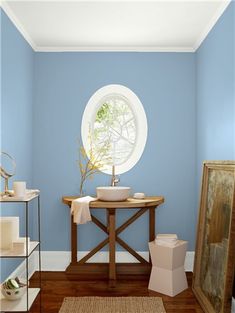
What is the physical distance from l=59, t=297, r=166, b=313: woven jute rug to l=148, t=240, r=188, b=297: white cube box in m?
0.20

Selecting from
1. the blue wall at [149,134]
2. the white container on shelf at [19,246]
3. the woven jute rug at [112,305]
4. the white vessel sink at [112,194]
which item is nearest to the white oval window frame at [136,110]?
the blue wall at [149,134]

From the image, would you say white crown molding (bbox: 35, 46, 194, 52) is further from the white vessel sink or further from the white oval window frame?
the white vessel sink

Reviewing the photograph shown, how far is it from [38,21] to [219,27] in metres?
1.74

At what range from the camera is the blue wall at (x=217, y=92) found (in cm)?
311

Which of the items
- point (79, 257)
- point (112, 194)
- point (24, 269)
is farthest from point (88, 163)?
point (24, 269)

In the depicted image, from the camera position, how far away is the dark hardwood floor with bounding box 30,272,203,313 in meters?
3.28

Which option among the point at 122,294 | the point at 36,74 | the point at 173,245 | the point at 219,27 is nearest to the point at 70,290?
the point at 122,294

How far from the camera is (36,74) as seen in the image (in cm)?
445

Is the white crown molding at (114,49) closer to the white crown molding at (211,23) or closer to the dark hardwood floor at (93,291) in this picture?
the white crown molding at (211,23)

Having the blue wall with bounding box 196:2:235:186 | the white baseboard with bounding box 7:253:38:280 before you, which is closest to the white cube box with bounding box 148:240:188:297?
the blue wall with bounding box 196:2:235:186

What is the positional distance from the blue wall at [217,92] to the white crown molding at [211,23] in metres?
0.04

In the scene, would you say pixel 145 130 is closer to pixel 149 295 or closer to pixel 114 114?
pixel 114 114

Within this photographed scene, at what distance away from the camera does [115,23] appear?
3.70 m

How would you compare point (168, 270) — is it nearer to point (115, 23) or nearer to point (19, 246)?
point (19, 246)
